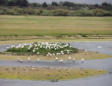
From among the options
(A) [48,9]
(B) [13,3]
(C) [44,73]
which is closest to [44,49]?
(C) [44,73]

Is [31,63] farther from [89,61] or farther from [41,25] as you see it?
[41,25]

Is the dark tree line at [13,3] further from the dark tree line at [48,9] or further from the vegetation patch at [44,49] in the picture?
the vegetation patch at [44,49]

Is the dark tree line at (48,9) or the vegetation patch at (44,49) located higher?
the vegetation patch at (44,49)

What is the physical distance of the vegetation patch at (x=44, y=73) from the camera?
19.5 metres

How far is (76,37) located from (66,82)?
2827cm

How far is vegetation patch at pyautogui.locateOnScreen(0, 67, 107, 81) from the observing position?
19453mm

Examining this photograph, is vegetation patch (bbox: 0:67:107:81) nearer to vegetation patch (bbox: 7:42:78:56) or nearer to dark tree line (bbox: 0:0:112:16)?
vegetation patch (bbox: 7:42:78:56)

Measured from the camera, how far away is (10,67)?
22.2 m

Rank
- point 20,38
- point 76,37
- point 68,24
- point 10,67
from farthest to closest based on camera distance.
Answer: point 68,24, point 76,37, point 20,38, point 10,67

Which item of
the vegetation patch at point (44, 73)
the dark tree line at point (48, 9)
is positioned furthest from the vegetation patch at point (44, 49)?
the dark tree line at point (48, 9)

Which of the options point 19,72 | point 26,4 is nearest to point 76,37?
point 19,72

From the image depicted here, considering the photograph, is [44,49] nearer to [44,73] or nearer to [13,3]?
[44,73]

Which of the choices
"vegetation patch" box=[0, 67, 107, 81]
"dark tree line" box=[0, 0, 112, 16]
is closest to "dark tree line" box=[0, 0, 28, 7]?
"dark tree line" box=[0, 0, 112, 16]

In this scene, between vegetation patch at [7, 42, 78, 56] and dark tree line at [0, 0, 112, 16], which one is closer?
vegetation patch at [7, 42, 78, 56]
